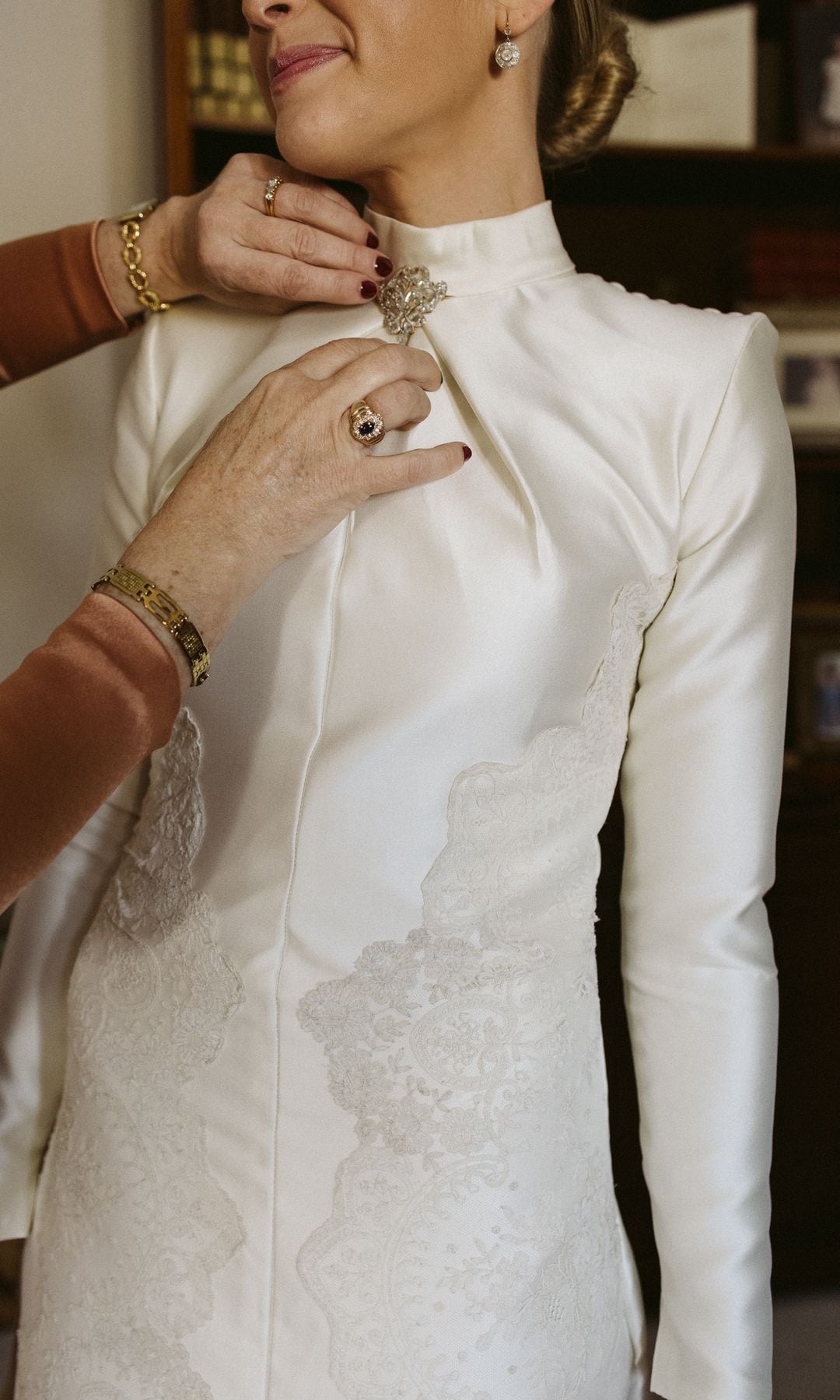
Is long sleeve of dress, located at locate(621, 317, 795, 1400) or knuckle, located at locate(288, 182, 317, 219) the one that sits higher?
knuckle, located at locate(288, 182, 317, 219)

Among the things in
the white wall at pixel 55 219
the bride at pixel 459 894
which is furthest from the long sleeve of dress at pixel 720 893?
the white wall at pixel 55 219

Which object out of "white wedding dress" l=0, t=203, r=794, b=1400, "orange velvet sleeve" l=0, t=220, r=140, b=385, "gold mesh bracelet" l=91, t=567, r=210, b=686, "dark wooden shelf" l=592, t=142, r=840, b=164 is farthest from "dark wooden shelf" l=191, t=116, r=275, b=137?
"gold mesh bracelet" l=91, t=567, r=210, b=686

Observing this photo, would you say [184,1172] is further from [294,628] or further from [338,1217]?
[294,628]

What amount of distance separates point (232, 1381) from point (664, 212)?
2.42m

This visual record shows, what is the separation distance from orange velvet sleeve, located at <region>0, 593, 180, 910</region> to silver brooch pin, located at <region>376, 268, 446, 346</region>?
1.23 ft

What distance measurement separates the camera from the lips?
3.09ft

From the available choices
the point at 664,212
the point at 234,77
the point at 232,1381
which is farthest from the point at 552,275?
the point at 664,212

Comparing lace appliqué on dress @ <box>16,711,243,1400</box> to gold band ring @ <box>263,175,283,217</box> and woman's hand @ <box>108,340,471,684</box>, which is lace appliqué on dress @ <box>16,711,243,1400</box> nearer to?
woman's hand @ <box>108,340,471,684</box>

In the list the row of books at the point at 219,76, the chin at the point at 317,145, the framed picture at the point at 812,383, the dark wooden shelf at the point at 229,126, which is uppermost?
the row of books at the point at 219,76

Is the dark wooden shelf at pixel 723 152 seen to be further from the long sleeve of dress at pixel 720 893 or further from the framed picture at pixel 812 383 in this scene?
the long sleeve of dress at pixel 720 893

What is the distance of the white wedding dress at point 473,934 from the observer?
91 cm

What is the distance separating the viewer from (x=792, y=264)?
96.7 inches

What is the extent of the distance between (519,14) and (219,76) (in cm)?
120

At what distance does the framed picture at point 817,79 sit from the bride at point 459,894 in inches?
62.7
